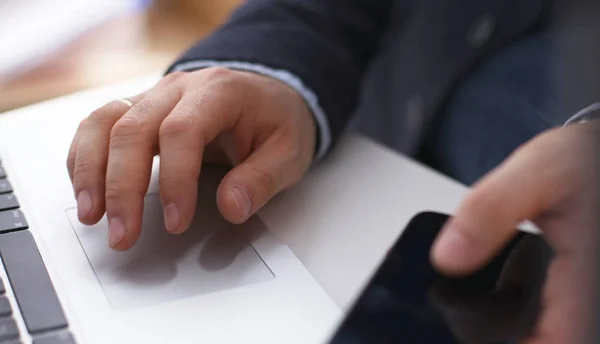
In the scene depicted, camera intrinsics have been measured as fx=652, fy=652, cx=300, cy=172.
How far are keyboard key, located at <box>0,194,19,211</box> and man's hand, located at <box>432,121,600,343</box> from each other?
22 centimetres

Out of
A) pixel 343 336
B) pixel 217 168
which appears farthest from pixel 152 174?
pixel 343 336

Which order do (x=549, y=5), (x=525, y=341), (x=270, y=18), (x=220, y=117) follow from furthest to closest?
(x=549, y=5) < (x=270, y=18) < (x=220, y=117) < (x=525, y=341)

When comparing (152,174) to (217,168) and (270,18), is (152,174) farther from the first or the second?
(270,18)

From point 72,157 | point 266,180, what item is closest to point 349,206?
point 266,180

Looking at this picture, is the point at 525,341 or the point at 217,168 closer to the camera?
the point at 525,341

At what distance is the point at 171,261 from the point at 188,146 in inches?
2.5

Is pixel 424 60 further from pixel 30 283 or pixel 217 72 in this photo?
pixel 30 283

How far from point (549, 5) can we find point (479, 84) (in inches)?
4.2

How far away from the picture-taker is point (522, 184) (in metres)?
0.27

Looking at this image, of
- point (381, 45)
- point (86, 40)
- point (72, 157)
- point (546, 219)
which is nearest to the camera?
point (546, 219)

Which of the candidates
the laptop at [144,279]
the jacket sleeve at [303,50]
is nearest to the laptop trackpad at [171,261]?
the laptop at [144,279]

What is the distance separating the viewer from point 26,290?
28 centimetres

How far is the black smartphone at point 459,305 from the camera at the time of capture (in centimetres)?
27

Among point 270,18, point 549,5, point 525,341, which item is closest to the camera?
point 525,341
